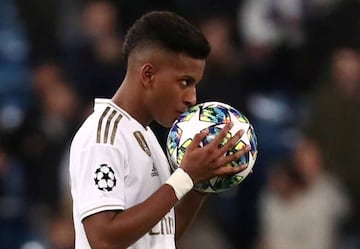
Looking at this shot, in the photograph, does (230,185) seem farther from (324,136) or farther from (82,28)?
(82,28)

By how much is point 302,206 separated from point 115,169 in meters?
5.47

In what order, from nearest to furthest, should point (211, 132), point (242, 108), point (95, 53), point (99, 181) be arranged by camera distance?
point (99, 181) → point (211, 132) → point (242, 108) → point (95, 53)

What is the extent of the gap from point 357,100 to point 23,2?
423 centimetres

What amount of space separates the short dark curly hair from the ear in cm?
10

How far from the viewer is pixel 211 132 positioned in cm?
564

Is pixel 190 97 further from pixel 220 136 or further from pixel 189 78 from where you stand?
pixel 220 136

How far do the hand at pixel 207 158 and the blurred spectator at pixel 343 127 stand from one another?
5803mm

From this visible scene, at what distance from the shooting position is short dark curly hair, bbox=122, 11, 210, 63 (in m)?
5.74

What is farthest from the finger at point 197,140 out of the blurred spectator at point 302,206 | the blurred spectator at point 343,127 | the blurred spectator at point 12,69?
the blurred spectator at point 12,69

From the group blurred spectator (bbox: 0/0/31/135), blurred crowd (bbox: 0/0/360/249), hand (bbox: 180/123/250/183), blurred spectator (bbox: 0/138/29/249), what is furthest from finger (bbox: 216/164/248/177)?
blurred spectator (bbox: 0/0/31/135)

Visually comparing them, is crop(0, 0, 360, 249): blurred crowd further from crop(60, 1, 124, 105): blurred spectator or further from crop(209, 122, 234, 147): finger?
crop(209, 122, 234, 147): finger

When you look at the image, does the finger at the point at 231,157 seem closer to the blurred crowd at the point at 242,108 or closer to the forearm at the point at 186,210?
the forearm at the point at 186,210

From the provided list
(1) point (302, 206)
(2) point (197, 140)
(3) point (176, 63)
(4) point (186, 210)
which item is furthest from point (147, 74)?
(1) point (302, 206)

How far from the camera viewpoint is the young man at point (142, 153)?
5473mm
